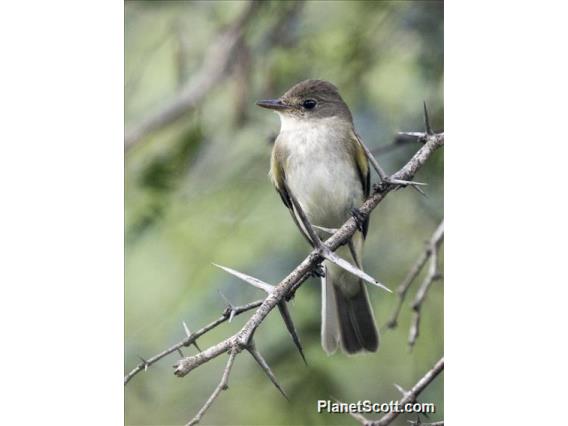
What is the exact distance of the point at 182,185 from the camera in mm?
3674

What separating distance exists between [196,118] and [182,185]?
325mm

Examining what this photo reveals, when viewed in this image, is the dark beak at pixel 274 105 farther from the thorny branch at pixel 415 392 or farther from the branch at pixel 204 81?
the thorny branch at pixel 415 392

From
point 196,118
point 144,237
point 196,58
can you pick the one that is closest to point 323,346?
point 144,237

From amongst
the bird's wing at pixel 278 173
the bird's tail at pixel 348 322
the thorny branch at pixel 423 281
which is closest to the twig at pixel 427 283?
the thorny branch at pixel 423 281

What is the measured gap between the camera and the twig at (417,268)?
3.23m

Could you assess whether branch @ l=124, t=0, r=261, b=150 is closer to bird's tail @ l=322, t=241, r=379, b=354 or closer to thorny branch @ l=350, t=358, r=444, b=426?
bird's tail @ l=322, t=241, r=379, b=354

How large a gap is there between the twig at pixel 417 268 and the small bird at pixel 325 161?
17cm

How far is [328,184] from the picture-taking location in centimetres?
358

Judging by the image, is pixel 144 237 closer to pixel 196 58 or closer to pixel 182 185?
pixel 182 185

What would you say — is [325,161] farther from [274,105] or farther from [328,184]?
[274,105]

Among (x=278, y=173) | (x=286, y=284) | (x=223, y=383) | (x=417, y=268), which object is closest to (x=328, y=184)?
(x=278, y=173)

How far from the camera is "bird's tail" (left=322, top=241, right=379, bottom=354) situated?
3.47m

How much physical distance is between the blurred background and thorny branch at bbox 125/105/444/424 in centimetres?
48

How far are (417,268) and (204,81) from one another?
53.3 inches
